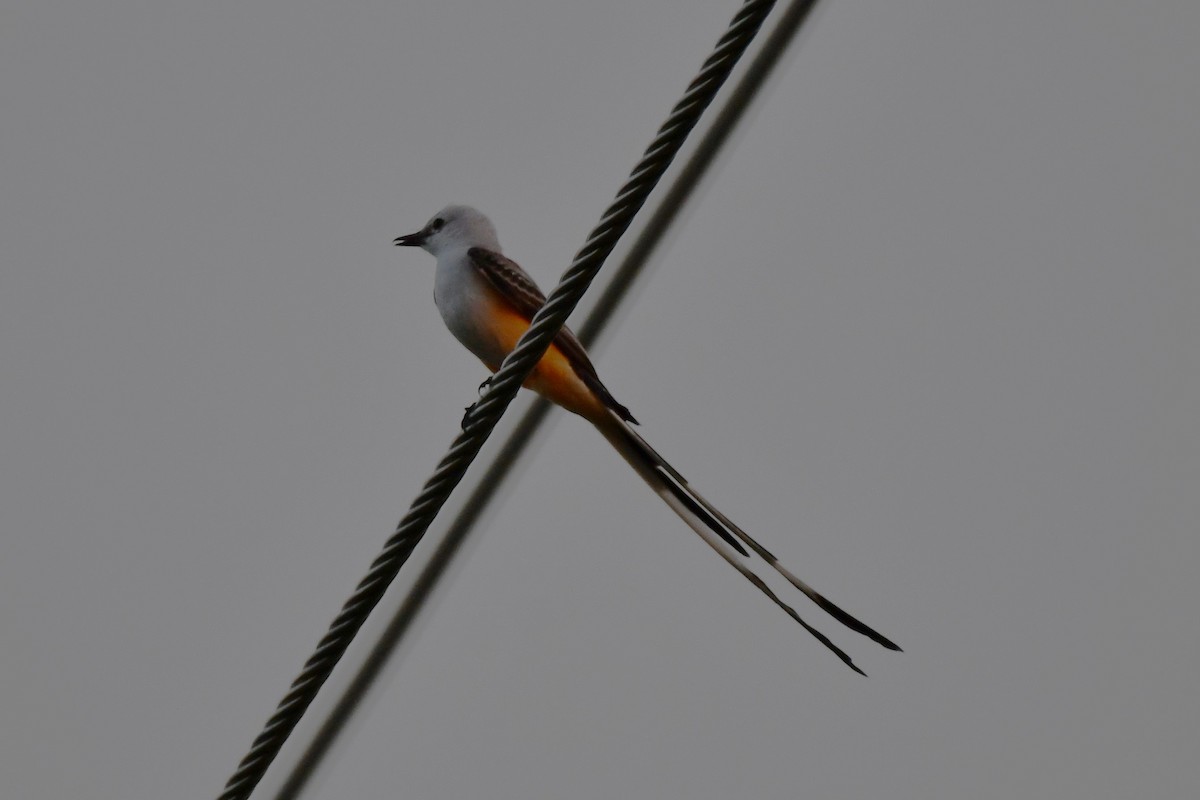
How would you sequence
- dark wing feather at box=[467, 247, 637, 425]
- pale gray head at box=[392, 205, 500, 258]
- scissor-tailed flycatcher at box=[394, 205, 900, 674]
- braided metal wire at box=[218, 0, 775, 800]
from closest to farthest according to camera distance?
1. braided metal wire at box=[218, 0, 775, 800]
2. scissor-tailed flycatcher at box=[394, 205, 900, 674]
3. dark wing feather at box=[467, 247, 637, 425]
4. pale gray head at box=[392, 205, 500, 258]

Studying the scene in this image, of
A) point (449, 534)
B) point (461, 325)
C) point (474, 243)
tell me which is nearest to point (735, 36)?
point (449, 534)

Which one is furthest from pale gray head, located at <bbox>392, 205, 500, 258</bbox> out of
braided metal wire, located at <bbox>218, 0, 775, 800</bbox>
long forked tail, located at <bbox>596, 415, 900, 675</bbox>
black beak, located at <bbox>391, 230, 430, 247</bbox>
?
braided metal wire, located at <bbox>218, 0, 775, 800</bbox>

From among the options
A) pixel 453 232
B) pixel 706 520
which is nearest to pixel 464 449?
pixel 706 520

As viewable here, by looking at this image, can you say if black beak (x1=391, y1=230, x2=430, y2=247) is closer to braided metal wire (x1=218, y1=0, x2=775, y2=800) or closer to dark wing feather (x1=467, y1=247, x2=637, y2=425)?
dark wing feather (x1=467, y1=247, x2=637, y2=425)

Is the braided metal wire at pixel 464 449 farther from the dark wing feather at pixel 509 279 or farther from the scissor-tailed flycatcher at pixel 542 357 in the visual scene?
the dark wing feather at pixel 509 279

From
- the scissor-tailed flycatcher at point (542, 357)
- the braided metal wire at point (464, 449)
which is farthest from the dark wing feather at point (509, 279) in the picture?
the braided metal wire at point (464, 449)

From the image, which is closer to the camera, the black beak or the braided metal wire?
the braided metal wire
